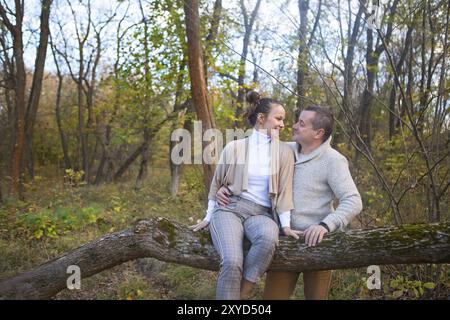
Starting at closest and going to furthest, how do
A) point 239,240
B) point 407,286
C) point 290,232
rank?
point 239,240 → point 290,232 → point 407,286

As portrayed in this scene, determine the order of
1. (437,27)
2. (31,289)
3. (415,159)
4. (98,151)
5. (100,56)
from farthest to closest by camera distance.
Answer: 1. (98,151)
2. (100,56)
3. (415,159)
4. (437,27)
5. (31,289)

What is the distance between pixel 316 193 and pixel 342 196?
→ 0.21 meters

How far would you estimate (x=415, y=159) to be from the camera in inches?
202

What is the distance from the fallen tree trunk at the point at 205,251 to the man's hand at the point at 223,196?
275 millimetres

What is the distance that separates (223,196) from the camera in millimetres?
2795

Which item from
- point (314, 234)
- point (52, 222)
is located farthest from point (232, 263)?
point (52, 222)

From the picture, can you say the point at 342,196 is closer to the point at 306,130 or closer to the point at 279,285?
the point at 306,130

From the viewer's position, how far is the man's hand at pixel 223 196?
9.13ft

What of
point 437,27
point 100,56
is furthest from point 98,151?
point 437,27

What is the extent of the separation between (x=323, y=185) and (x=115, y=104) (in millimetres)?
10365

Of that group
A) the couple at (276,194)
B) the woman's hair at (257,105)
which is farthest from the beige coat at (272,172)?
the woman's hair at (257,105)

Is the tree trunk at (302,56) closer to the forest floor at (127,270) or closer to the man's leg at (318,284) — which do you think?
the man's leg at (318,284)

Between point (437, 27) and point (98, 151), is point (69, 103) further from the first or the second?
point (437, 27)

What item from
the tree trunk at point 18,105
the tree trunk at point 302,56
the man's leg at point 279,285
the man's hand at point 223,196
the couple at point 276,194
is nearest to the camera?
the couple at point 276,194
